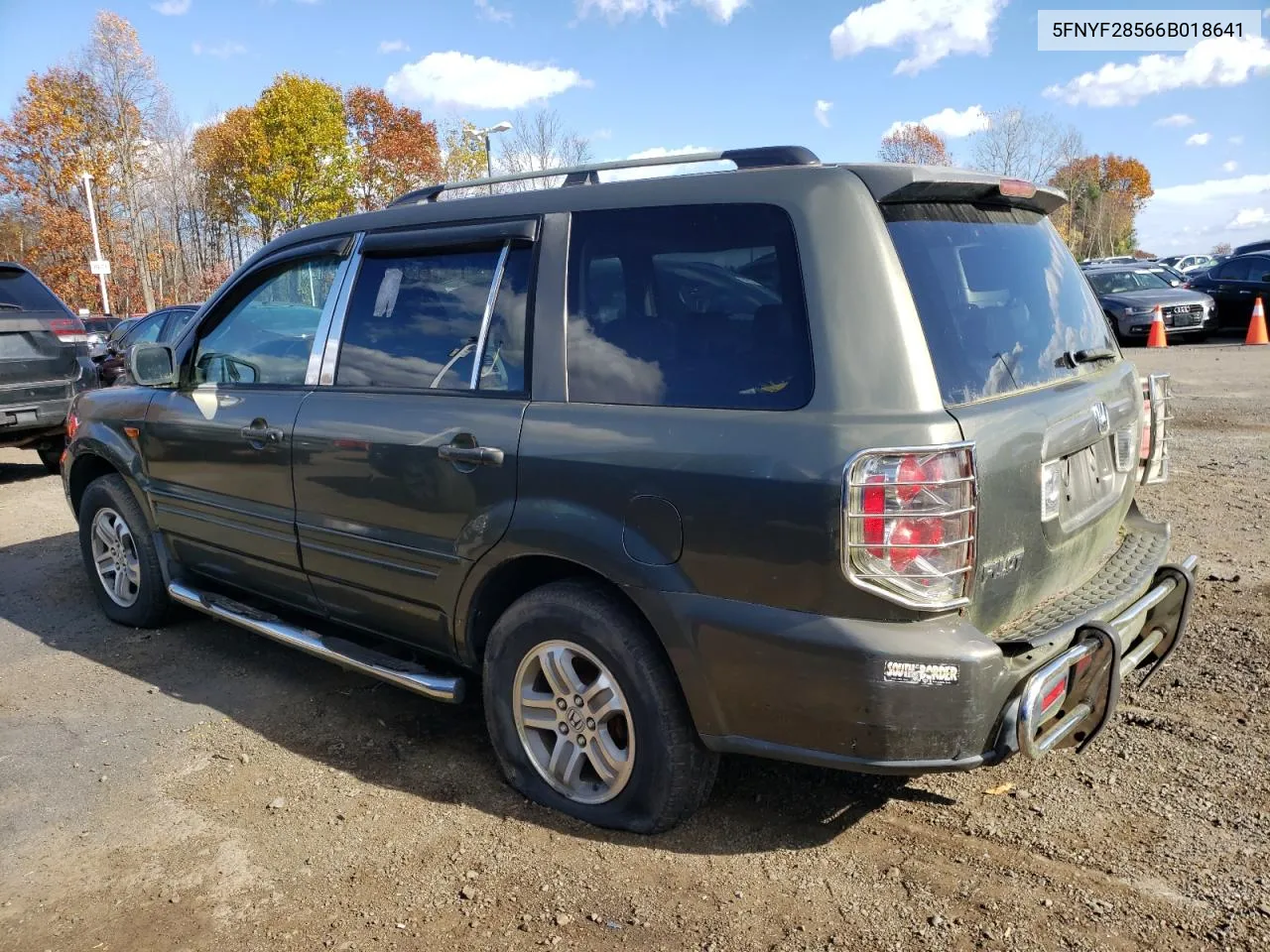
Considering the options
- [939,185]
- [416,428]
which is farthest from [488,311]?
[939,185]

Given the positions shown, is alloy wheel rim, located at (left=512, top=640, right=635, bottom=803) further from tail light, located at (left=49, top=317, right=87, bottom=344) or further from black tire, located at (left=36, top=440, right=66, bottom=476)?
black tire, located at (left=36, top=440, right=66, bottom=476)

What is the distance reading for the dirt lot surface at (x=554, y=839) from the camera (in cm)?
254

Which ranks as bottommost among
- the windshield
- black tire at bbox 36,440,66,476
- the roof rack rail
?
black tire at bbox 36,440,66,476

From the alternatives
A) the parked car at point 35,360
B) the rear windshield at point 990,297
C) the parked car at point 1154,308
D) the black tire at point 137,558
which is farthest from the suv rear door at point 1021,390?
the parked car at point 1154,308

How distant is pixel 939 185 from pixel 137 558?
429 cm

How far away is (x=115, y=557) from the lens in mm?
5094

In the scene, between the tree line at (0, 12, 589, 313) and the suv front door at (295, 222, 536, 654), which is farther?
the tree line at (0, 12, 589, 313)

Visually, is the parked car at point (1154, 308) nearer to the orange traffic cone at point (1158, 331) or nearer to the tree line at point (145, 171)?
the orange traffic cone at point (1158, 331)

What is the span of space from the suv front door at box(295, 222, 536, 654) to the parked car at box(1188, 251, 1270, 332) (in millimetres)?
19316

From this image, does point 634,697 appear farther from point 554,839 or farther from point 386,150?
point 386,150

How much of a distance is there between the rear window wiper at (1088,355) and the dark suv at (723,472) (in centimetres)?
2

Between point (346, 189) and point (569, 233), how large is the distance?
40.8 metres

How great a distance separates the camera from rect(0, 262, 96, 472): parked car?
8868 mm

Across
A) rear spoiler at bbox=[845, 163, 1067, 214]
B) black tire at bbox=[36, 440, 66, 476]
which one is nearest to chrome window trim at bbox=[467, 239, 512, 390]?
rear spoiler at bbox=[845, 163, 1067, 214]
